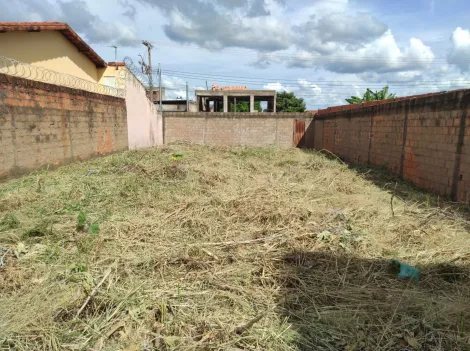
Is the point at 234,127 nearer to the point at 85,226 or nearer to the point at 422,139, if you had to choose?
the point at 422,139

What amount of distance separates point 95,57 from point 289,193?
11.5 meters

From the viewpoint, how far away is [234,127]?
632 inches

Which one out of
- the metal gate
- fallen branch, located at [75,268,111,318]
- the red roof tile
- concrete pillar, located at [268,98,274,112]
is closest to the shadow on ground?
fallen branch, located at [75,268,111,318]

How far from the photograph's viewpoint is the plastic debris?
267 cm

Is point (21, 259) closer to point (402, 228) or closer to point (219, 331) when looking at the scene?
point (219, 331)

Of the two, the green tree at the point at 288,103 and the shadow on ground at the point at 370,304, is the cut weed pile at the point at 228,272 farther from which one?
the green tree at the point at 288,103

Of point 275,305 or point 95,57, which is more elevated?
point 95,57

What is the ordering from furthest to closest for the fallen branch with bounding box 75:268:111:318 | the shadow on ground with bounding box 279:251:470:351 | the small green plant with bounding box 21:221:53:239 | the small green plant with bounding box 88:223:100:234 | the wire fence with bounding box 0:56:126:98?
1. the wire fence with bounding box 0:56:126:98
2. the small green plant with bounding box 88:223:100:234
3. the small green plant with bounding box 21:221:53:239
4. the fallen branch with bounding box 75:268:111:318
5. the shadow on ground with bounding box 279:251:470:351

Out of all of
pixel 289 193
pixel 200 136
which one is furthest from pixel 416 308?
pixel 200 136

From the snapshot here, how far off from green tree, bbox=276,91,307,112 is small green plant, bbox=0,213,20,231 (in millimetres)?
40343

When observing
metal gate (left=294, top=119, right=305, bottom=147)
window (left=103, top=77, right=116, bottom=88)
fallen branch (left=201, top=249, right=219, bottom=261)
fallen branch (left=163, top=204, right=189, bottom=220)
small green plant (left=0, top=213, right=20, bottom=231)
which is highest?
window (left=103, top=77, right=116, bottom=88)

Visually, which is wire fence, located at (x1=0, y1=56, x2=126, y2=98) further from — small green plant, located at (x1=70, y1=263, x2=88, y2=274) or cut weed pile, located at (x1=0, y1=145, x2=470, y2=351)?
small green plant, located at (x1=70, y1=263, x2=88, y2=274)

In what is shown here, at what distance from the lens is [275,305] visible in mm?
2314

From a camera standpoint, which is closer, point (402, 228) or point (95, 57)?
point (402, 228)
